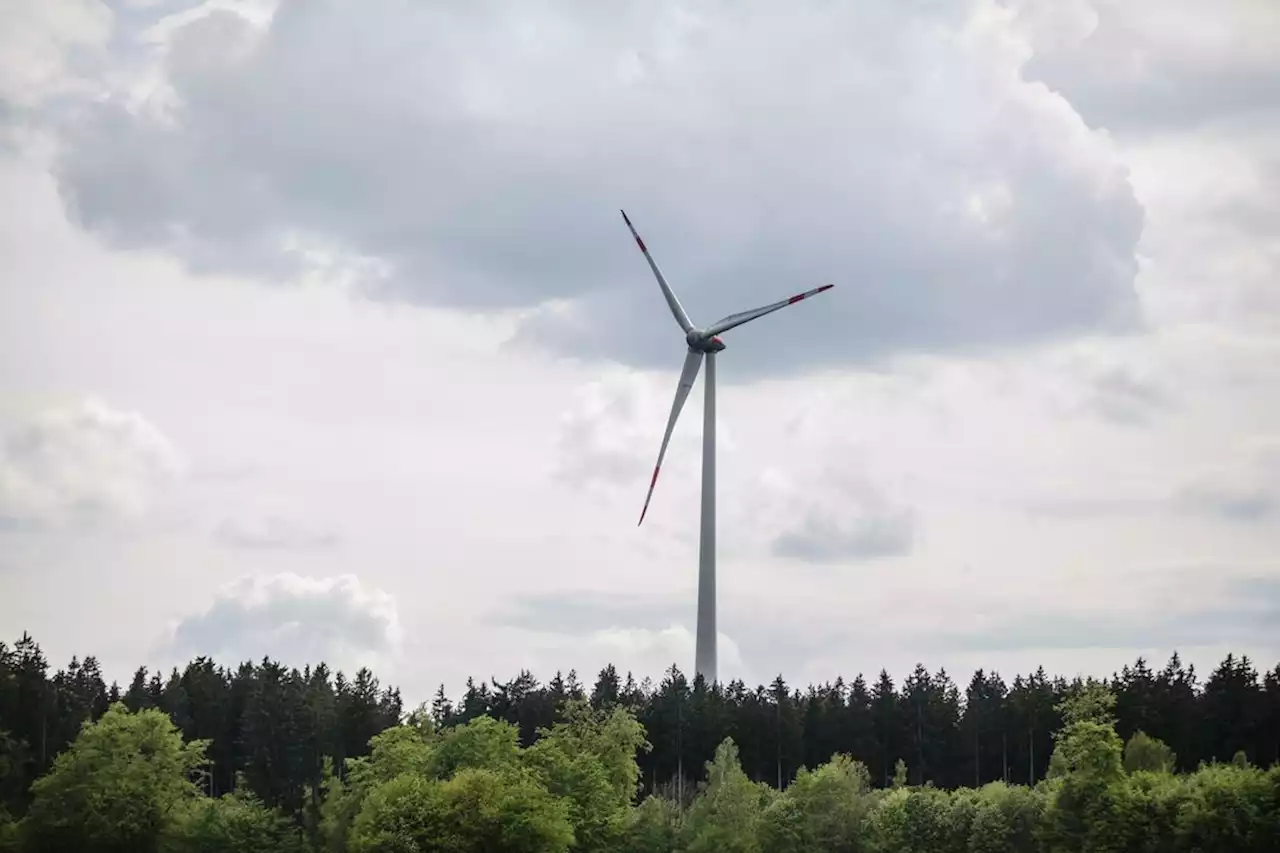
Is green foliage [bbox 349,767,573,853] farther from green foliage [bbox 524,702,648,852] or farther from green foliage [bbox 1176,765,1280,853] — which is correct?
green foliage [bbox 1176,765,1280,853]

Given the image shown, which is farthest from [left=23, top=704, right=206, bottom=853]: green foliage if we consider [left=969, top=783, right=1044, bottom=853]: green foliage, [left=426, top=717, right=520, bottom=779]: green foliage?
[left=969, top=783, right=1044, bottom=853]: green foliage

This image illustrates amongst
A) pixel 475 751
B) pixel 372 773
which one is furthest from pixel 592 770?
pixel 372 773

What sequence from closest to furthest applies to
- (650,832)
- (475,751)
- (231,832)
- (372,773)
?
1. (650,832)
2. (475,751)
3. (372,773)
4. (231,832)

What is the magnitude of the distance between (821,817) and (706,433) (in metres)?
46.7

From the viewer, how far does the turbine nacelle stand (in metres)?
180

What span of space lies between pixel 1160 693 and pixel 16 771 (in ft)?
386

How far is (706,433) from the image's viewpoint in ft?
610

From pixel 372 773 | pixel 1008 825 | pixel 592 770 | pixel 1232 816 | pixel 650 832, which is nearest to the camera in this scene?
pixel 1232 816

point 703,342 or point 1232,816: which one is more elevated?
point 703,342

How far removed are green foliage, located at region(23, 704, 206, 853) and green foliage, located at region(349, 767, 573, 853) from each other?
3281 centimetres

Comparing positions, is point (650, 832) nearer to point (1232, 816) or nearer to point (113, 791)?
point (1232, 816)

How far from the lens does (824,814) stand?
15225 cm

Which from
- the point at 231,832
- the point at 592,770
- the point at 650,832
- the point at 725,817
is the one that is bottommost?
the point at 231,832

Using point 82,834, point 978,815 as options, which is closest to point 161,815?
point 82,834
